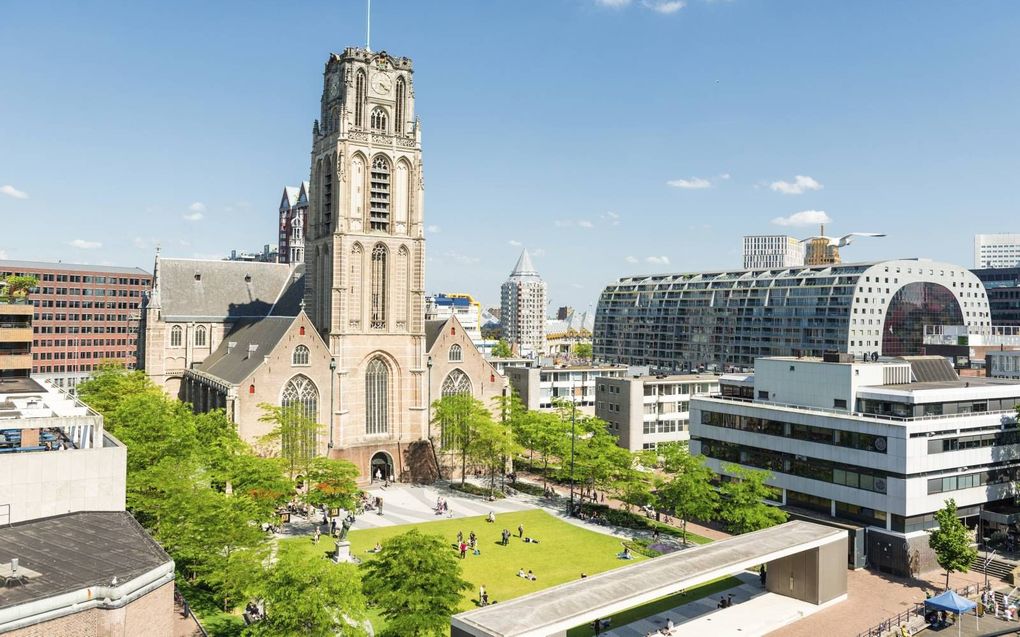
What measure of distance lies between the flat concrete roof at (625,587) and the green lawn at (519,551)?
11663mm

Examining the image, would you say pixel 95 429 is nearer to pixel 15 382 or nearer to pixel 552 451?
pixel 15 382

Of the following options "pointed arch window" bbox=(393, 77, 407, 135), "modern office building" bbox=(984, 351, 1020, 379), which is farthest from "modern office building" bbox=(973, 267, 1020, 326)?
"pointed arch window" bbox=(393, 77, 407, 135)

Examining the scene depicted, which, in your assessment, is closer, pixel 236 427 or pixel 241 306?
pixel 236 427

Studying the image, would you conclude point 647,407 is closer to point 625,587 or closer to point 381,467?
point 381,467

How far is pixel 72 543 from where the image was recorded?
33.2 meters

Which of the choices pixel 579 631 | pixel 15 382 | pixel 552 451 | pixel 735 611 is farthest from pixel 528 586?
pixel 15 382

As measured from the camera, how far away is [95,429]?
134ft

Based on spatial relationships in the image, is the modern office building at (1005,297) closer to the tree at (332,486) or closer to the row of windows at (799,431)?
the row of windows at (799,431)

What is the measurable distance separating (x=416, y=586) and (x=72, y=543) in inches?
599

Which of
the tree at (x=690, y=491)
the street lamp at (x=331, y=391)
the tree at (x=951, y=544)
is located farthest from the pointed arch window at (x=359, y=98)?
Result: the tree at (x=951, y=544)

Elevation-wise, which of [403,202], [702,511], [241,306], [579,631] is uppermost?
[403,202]

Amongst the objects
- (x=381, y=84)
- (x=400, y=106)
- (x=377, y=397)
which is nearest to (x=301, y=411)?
(x=377, y=397)

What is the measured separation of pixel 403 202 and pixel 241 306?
28207mm

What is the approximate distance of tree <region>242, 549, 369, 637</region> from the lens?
31.9 metres
